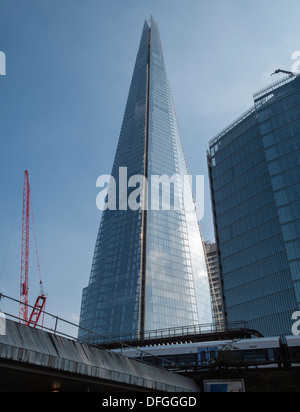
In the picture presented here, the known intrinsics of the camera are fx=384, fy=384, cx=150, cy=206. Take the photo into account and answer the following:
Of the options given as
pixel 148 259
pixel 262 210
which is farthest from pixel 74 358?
pixel 148 259

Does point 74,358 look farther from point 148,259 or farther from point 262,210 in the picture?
point 148,259

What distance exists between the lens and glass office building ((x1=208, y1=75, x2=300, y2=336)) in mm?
92438

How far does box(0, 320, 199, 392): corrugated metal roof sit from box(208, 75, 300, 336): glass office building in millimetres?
69333

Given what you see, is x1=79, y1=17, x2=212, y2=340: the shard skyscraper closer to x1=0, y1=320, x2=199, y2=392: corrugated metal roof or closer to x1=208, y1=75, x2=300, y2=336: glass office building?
x1=208, y1=75, x2=300, y2=336: glass office building

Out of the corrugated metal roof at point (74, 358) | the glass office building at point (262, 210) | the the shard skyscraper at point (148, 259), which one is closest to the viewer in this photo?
the corrugated metal roof at point (74, 358)

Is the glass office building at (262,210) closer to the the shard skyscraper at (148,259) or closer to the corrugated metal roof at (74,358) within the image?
the the shard skyscraper at (148,259)

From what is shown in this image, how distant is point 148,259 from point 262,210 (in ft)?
180

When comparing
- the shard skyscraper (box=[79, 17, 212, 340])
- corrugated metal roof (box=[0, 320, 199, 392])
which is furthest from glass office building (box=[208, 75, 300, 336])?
corrugated metal roof (box=[0, 320, 199, 392])

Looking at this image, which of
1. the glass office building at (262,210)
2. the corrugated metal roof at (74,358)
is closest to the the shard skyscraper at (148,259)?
the glass office building at (262,210)

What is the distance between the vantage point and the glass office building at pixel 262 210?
92.4 meters

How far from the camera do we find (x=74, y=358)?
2111cm

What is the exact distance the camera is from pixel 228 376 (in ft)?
109

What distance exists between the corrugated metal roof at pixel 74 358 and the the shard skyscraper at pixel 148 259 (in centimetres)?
9715

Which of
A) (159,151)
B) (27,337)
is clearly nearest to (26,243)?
(159,151)
